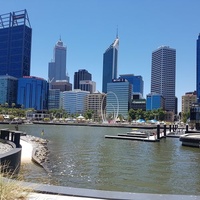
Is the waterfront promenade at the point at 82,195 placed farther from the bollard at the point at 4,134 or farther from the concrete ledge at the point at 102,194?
the bollard at the point at 4,134

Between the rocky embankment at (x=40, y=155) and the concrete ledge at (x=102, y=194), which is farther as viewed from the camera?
the rocky embankment at (x=40, y=155)

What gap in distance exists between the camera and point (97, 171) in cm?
2095

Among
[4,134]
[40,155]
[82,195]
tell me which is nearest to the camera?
[82,195]

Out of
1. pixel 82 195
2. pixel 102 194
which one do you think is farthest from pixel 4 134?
pixel 102 194

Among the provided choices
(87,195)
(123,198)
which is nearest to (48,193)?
(87,195)

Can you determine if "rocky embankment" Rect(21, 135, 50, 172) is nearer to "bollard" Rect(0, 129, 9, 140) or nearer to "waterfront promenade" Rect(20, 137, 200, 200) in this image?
"bollard" Rect(0, 129, 9, 140)

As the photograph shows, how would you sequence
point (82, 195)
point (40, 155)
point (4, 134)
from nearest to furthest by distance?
point (82, 195), point (40, 155), point (4, 134)

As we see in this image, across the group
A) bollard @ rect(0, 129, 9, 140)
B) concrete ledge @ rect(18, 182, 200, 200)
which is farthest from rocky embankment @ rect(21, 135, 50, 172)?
concrete ledge @ rect(18, 182, 200, 200)

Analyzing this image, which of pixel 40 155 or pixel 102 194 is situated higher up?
pixel 102 194

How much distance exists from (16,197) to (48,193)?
3.84 feet

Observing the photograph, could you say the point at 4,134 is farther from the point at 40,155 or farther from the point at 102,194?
the point at 102,194

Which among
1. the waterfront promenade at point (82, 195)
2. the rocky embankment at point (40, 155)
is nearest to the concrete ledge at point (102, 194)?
the waterfront promenade at point (82, 195)

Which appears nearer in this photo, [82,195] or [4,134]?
[82,195]

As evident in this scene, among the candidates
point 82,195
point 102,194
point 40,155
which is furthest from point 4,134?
point 102,194
